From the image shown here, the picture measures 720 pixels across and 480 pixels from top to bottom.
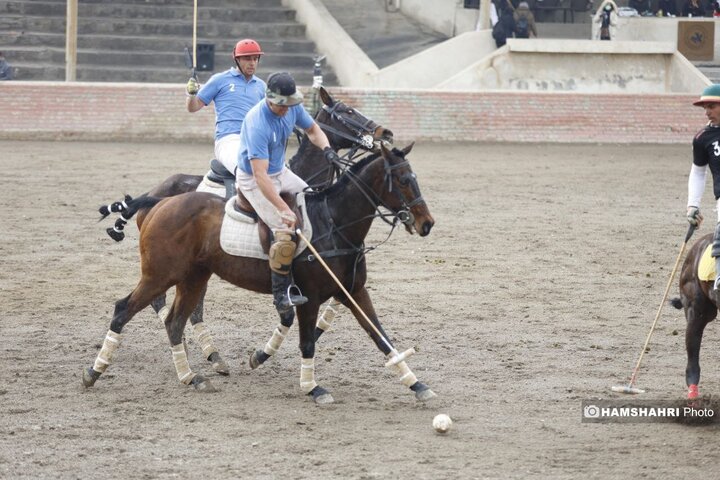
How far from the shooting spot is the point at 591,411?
28.1 ft

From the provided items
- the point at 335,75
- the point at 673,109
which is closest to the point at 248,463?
the point at 673,109

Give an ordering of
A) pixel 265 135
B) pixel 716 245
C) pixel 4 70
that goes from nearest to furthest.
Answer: pixel 716 245, pixel 265 135, pixel 4 70

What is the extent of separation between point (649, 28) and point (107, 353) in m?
24.4

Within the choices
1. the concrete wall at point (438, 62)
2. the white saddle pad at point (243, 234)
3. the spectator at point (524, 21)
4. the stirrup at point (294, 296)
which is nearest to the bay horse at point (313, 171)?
the white saddle pad at point (243, 234)

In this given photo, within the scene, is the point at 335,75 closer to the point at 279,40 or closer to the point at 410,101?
the point at 279,40

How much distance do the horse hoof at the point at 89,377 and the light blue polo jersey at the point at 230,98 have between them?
264 centimetres

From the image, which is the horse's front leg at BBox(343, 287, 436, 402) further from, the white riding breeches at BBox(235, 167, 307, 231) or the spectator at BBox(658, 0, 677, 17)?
the spectator at BBox(658, 0, 677, 17)

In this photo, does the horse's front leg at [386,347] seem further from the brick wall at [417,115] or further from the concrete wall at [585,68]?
the concrete wall at [585,68]

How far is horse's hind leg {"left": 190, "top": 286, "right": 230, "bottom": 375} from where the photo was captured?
9758 mm

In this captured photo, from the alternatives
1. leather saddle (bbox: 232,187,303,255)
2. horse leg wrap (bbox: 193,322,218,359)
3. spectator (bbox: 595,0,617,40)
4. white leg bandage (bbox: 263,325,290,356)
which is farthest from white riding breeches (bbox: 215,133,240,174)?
spectator (bbox: 595,0,617,40)

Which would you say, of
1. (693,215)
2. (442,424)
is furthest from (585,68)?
(442,424)

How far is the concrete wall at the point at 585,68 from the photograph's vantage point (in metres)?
27.9

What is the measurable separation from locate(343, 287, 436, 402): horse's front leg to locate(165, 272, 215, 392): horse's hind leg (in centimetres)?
127

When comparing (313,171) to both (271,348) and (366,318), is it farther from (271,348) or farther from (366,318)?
(366,318)
